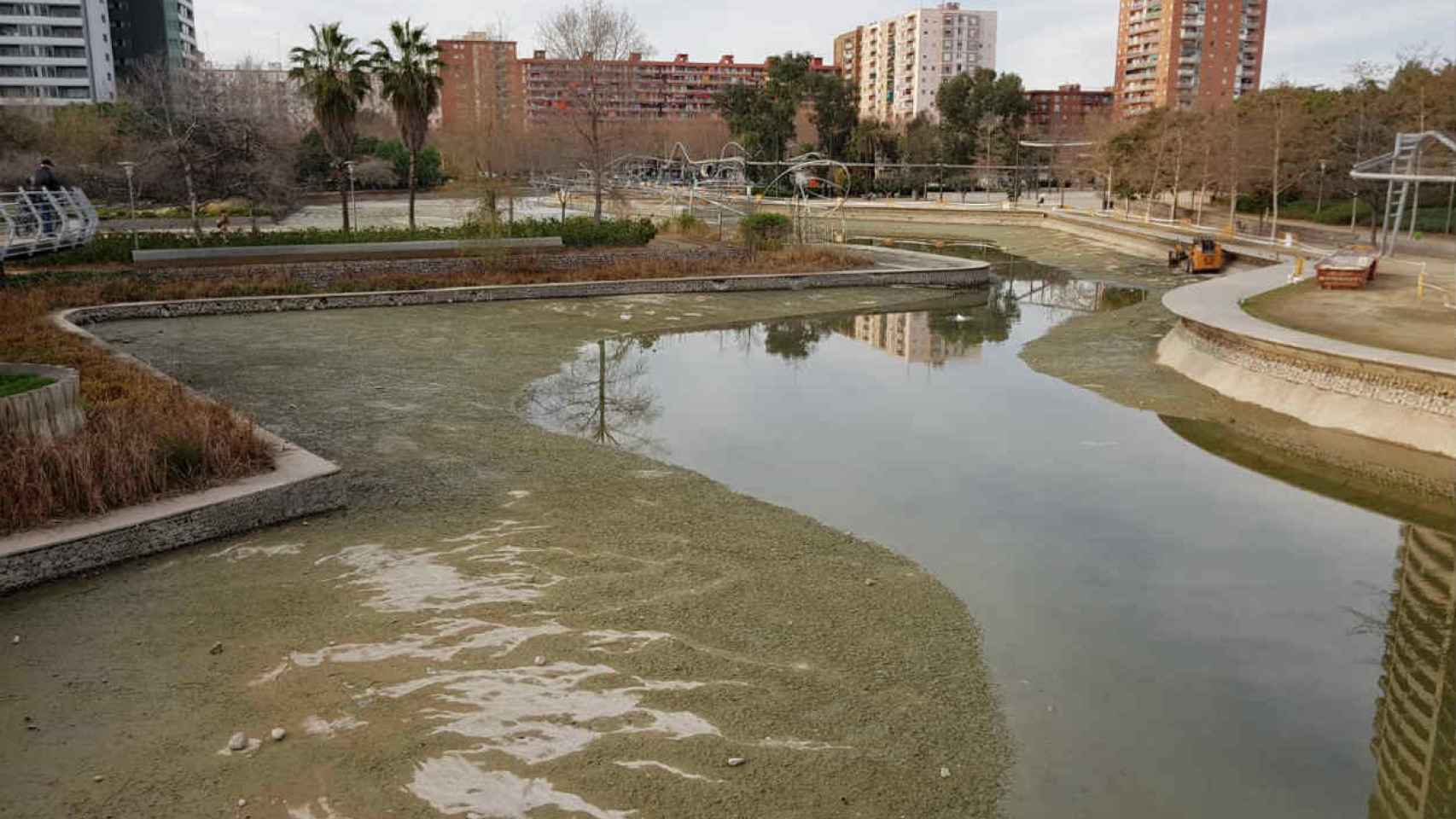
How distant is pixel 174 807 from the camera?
18.6 feet

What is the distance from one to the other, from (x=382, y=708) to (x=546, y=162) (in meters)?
74.2

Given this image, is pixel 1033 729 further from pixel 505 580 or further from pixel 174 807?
pixel 174 807

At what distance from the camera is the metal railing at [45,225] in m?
22.5

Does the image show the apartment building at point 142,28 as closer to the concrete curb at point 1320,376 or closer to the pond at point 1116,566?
the pond at point 1116,566

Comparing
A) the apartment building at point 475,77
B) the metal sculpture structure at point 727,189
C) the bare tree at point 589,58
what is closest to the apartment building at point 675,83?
the apartment building at point 475,77

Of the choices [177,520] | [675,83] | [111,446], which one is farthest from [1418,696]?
[675,83]

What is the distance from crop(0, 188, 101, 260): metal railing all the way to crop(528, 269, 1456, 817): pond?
13030 millimetres

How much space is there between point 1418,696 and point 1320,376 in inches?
378

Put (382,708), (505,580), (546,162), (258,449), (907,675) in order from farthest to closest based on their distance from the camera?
(546,162) < (258,449) < (505,580) < (907,675) < (382,708)

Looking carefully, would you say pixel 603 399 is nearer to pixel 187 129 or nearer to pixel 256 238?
pixel 256 238

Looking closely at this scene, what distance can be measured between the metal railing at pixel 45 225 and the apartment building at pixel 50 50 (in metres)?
73.5

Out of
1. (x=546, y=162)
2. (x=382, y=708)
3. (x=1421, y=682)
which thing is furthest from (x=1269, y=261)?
(x=546, y=162)

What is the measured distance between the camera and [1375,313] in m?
20.5

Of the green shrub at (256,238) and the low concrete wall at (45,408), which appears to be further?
the green shrub at (256,238)
